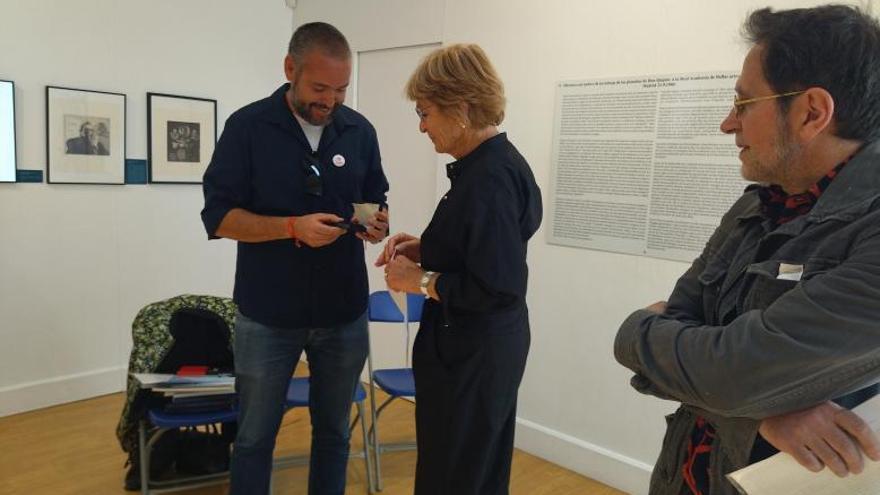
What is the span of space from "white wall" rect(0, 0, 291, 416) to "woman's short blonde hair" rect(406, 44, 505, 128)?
3.01m

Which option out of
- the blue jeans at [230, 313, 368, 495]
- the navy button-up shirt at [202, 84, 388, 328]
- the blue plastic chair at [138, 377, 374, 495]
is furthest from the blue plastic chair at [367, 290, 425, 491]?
the navy button-up shirt at [202, 84, 388, 328]

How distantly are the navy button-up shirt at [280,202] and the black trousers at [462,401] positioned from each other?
0.51 metres

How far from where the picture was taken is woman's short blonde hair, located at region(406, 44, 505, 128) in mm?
1673

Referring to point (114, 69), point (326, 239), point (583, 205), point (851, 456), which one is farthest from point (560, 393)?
point (114, 69)

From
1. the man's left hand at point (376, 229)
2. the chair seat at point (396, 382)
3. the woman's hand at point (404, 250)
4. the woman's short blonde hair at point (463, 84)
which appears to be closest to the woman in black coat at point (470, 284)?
the woman's short blonde hair at point (463, 84)

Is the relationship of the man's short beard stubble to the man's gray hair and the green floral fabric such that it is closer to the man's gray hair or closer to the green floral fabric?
the man's gray hair

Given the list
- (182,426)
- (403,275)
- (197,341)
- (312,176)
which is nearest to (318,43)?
(312,176)

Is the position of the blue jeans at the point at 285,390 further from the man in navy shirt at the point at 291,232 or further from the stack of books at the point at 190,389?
the stack of books at the point at 190,389

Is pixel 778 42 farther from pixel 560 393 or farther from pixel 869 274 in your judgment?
pixel 560 393

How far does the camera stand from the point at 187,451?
9.39ft

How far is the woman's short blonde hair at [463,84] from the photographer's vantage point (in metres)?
1.67

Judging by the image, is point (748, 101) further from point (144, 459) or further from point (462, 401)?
point (144, 459)

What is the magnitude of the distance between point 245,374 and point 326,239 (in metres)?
0.57

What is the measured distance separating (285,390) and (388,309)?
1.23 meters
